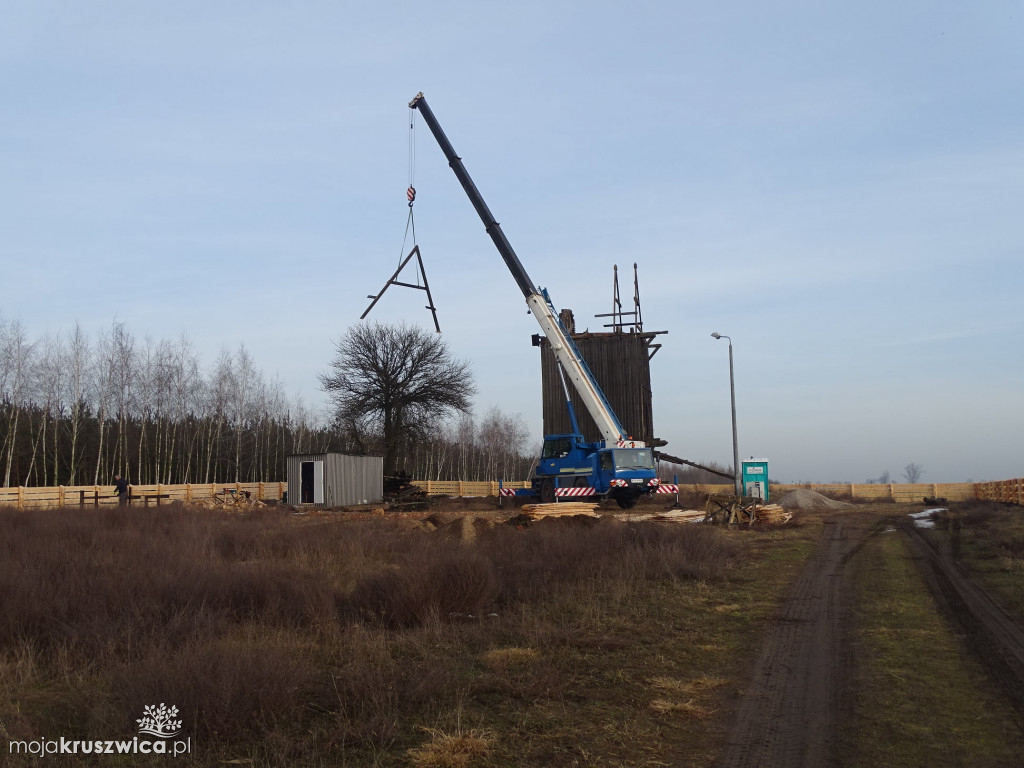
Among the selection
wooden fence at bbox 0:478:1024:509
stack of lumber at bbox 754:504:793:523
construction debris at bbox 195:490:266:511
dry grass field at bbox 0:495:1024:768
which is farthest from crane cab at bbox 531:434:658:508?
dry grass field at bbox 0:495:1024:768

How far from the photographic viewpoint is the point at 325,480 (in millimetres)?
34312

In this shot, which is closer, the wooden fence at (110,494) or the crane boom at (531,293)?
the crane boom at (531,293)

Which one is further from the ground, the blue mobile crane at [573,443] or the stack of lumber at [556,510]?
the blue mobile crane at [573,443]

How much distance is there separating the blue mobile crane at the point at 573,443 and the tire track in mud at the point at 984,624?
43.2ft

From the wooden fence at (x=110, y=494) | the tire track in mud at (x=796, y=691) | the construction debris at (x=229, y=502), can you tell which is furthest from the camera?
the wooden fence at (x=110, y=494)

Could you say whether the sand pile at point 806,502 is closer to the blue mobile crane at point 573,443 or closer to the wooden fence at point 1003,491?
the wooden fence at point 1003,491

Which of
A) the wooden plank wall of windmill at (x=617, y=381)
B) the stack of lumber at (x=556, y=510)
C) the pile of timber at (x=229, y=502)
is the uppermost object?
the wooden plank wall of windmill at (x=617, y=381)

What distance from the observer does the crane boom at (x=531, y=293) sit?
28719 mm

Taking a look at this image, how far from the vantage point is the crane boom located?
2872 cm

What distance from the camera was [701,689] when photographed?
6262 mm

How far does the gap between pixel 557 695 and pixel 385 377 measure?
134ft

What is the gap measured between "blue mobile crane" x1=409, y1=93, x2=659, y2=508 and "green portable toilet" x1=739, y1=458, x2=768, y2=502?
4.23m

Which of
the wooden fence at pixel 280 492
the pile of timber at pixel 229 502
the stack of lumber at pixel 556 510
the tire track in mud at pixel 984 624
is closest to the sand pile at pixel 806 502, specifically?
the wooden fence at pixel 280 492

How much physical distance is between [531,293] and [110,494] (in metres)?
21.6
